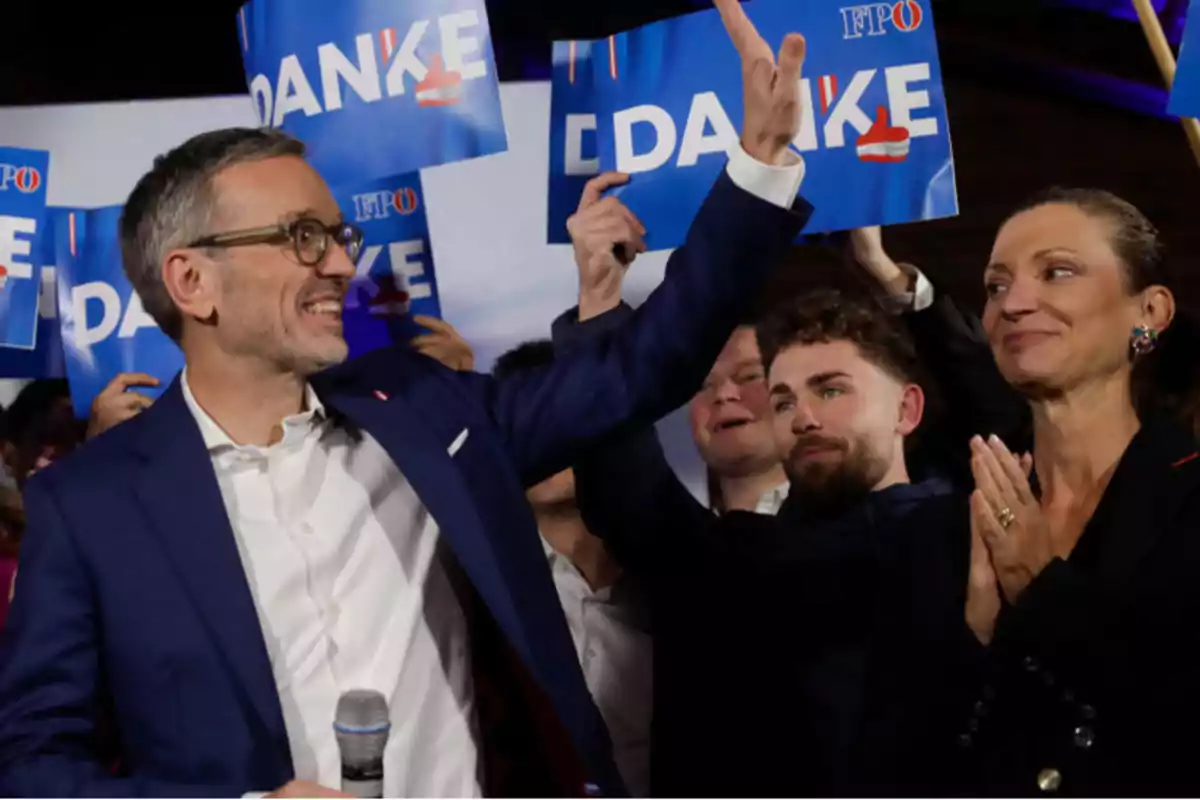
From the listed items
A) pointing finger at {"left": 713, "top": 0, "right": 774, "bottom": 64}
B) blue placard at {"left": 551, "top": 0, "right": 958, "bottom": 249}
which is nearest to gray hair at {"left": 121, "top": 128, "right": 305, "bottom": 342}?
pointing finger at {"left": 713, "top": 0, "right": 774, "bottom": 64}

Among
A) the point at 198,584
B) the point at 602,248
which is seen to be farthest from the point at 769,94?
the point at 198,584

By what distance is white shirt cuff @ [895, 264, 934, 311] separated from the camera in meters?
2.54

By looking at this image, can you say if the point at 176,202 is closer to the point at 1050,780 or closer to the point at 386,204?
the point at 386,204

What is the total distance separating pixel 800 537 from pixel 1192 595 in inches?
24.5

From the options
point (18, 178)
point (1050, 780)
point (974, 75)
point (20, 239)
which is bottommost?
point (1050, 780)

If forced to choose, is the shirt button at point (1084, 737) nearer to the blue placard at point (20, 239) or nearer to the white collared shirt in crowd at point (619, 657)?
the white collared shirt in crowd at point (619, 657)

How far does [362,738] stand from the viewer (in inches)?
52.6

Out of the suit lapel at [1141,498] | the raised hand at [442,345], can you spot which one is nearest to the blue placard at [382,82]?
the raised hand at [442,345]

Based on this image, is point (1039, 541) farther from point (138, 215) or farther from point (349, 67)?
point (349, 67)

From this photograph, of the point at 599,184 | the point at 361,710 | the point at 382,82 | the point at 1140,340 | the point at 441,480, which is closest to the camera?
the point at 361,710

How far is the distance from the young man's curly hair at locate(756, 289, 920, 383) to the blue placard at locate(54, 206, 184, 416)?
3.99 feet

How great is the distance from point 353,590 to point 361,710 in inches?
13.7

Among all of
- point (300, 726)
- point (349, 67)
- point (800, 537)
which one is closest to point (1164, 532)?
point (800, 537)

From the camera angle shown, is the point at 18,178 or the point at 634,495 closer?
the point at 634,495
